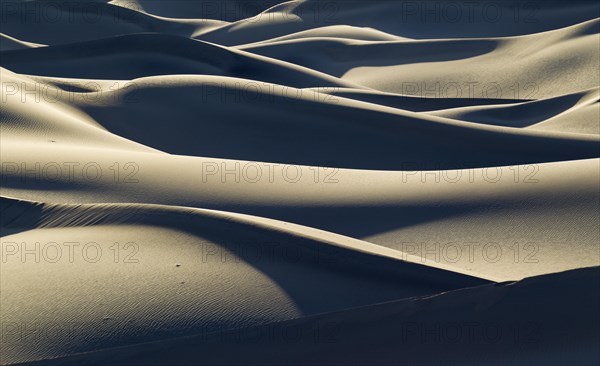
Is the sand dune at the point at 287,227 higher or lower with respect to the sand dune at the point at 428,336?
higher

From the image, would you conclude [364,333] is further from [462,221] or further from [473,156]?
[473,156]

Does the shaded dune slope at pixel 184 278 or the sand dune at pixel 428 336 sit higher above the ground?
the shaded dune slope at pixel 184 278

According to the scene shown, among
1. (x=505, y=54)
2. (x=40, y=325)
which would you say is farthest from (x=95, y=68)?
(x=40, y=325)

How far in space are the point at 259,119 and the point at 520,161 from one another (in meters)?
1.31

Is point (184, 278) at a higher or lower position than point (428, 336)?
higher

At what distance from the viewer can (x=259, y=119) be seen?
4.32 m

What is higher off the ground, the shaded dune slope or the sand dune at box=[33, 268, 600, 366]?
the shaded dune slope

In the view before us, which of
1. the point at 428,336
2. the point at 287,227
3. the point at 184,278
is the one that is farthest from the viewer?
the point at 287,227

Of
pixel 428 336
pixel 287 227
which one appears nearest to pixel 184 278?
pixel 287 227

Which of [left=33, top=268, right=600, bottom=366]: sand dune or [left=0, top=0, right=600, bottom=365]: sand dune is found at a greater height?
[left=0, top=0, right=600, bottom=365]: sand dune

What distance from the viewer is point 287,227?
8.67 feet

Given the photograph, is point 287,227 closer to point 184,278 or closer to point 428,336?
point 184,278

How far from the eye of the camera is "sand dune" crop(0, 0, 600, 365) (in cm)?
223

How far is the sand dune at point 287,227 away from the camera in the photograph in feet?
7.30
